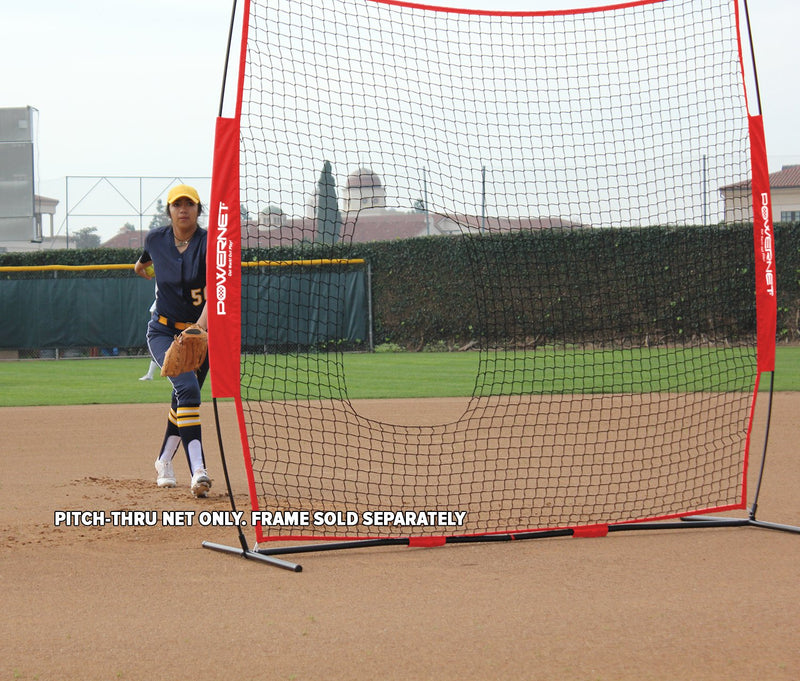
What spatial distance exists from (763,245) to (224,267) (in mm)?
3339

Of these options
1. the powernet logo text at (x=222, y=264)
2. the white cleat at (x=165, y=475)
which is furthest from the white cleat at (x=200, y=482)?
the powernet logo text at (x=222, y=264)

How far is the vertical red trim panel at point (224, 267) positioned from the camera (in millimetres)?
4422

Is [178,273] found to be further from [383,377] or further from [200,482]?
[383,377]

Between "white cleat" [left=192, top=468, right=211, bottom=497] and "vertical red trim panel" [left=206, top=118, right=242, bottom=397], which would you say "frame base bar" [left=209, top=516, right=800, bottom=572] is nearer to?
"vertical red trim panel" [left=206, top=118, right=242, bottom=397]

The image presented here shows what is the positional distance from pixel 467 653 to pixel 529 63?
419cm

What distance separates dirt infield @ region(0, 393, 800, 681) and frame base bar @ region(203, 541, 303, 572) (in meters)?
0.04

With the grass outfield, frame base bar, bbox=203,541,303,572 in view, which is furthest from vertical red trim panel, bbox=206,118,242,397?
the grass outfield

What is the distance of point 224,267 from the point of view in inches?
175

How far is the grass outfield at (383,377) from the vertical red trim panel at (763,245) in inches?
152

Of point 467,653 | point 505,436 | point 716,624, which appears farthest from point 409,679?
point 505,436

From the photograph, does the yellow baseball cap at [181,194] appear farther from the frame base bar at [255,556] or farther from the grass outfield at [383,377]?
the grass outfield at [383,377]

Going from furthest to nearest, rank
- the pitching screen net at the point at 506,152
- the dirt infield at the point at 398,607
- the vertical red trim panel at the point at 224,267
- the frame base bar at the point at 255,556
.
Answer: the pitching screen net at the point at 506,152, the vertical red trim panel at the point at 224,267, the frame base bar at the point at 255,556, the dirt infield at the point at 398,607

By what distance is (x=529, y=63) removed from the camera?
5961 mm

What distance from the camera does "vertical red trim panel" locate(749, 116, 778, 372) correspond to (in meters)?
5.38
